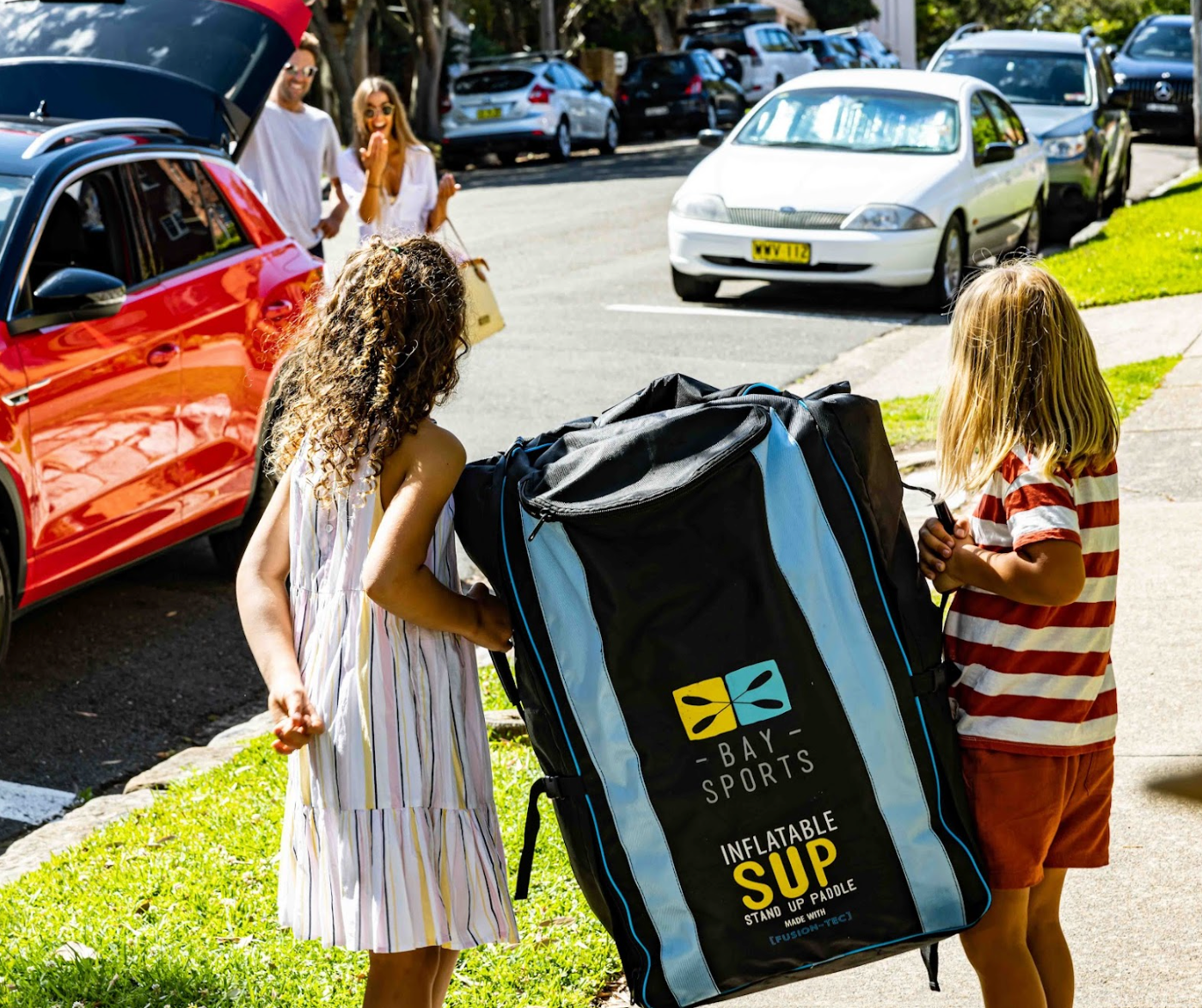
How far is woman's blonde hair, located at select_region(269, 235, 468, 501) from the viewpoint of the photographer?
2562 mm

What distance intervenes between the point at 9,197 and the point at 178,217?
81 centimetres

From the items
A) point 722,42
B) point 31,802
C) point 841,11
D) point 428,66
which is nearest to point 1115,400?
point 31,802

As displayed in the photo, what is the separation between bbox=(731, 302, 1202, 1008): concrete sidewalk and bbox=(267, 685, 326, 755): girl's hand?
122 centimetres

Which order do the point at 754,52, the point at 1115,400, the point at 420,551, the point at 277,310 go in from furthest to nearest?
the point at 754,52, the point at 1115,400, the point at 277,310, the point at 420,551

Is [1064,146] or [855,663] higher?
[855,663]

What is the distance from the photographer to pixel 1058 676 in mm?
2594

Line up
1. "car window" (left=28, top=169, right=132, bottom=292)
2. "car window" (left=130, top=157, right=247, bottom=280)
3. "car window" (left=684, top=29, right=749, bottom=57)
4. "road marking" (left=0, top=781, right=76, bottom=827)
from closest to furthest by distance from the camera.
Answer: "road marking" (left=0, top=781, right=76, bottom=827) → "car window" (left=28, top=169, right=132, bottom=292) → "car window" (left=130, top=157, right=247, bottom=280) → "car window" (left=684, top=29, right=749, bottom=57)

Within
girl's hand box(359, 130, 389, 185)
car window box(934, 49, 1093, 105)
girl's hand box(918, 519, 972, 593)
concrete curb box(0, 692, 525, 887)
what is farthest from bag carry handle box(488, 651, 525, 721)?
car window box(934, 49, 1093, 105)

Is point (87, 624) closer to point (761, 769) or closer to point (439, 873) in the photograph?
point (439, 873)

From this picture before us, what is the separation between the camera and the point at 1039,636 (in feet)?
8.54

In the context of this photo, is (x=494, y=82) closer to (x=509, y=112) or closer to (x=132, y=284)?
(x=509, y=112)

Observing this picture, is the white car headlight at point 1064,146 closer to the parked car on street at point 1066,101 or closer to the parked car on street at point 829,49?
the parked car on street at point 1066,101

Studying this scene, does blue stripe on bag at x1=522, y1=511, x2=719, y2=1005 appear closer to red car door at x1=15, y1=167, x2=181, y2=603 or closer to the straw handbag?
red car door at x1=15, y1=167, x2=181, y2=603

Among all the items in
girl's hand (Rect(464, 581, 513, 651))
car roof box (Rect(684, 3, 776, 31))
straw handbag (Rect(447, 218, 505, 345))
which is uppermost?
girl's hand (Rect(464, 581, 513, 651))
